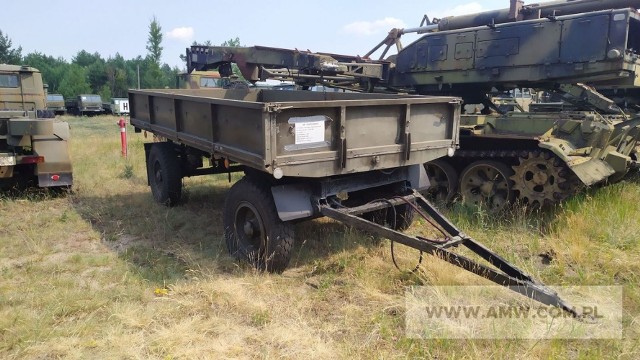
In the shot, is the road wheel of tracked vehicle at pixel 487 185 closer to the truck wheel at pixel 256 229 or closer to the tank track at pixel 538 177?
the tank track at pixel 538 177

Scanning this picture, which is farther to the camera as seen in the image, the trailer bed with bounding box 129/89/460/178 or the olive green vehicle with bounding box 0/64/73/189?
the olive green vehicle with bounding box 0/64/73/189

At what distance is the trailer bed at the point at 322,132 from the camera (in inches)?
149

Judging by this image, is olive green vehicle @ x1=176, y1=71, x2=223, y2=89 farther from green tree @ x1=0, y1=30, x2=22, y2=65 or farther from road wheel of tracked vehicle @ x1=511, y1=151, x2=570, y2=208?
green tree @ x1=0, y1=30, x2=22, y2=65

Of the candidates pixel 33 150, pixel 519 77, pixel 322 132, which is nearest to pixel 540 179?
pixel 519 77

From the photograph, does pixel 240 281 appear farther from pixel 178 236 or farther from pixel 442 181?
pixel 442 181

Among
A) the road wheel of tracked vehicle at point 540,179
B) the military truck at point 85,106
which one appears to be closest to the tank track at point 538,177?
the road wheel of tracked vehicle at point 540,179

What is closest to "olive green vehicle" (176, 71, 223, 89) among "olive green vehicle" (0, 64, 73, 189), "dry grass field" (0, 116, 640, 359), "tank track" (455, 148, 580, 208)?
"olive green vehicle" (0, 64, 73, 189)

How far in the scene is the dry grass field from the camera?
3.12 meters

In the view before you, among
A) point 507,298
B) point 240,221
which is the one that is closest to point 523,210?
point 507,298

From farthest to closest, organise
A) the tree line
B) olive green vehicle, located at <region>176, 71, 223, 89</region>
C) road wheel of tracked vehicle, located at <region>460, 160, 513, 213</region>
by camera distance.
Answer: the tree line, olive green vehicle, located at <region>176, 71, 223, 89</region>, road wheel of tracked vehicle, located at <region>460, 160, 513, 213</region>

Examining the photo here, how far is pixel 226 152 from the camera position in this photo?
4375mm

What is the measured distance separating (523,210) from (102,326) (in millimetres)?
4552

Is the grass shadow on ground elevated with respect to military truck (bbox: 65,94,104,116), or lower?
lower

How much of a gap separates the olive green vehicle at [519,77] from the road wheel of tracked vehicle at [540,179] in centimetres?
1
